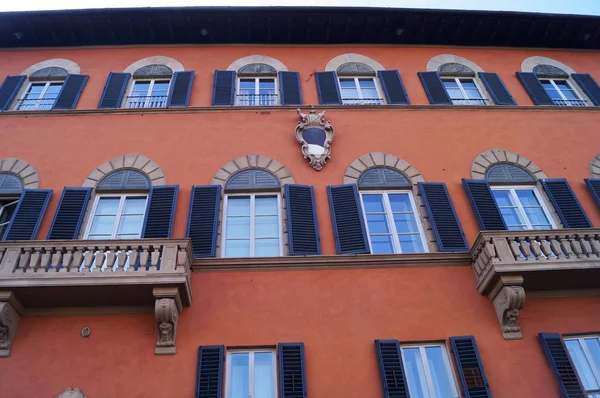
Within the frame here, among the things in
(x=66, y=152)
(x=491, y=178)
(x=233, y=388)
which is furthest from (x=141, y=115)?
(x=491, y=178)

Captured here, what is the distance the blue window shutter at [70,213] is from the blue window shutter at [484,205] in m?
8.32

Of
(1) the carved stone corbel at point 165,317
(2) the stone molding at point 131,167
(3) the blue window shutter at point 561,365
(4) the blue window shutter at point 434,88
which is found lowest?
(3) the blue window shutter at point 561,365

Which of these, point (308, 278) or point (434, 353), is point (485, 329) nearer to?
point (434, 353)

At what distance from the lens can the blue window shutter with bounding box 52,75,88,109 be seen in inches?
537

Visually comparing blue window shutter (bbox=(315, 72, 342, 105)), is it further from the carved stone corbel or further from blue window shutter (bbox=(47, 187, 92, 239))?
the carved stone corbel

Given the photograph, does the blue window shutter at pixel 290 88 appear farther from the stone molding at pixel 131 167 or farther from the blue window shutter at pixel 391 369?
the blue window shutter at pixel 391 369

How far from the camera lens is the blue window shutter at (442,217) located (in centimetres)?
1077

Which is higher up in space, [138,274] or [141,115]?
[141,115]

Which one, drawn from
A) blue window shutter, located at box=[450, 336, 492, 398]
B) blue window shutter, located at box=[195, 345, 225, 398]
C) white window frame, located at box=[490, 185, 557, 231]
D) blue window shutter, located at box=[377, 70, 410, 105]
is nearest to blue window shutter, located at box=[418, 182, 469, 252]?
white window frame, located at box=[490, 185, 557, 231]

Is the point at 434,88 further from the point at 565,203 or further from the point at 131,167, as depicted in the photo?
the point at 131,167

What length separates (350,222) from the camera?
36.3ft

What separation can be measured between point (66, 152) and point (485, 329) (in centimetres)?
987

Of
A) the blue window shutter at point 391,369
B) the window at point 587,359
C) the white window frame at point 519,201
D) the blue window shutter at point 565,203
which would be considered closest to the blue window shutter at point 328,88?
the white window frame at point 519,201

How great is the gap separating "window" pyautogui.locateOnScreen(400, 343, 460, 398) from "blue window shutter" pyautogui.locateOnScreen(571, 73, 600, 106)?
9.55 meters
